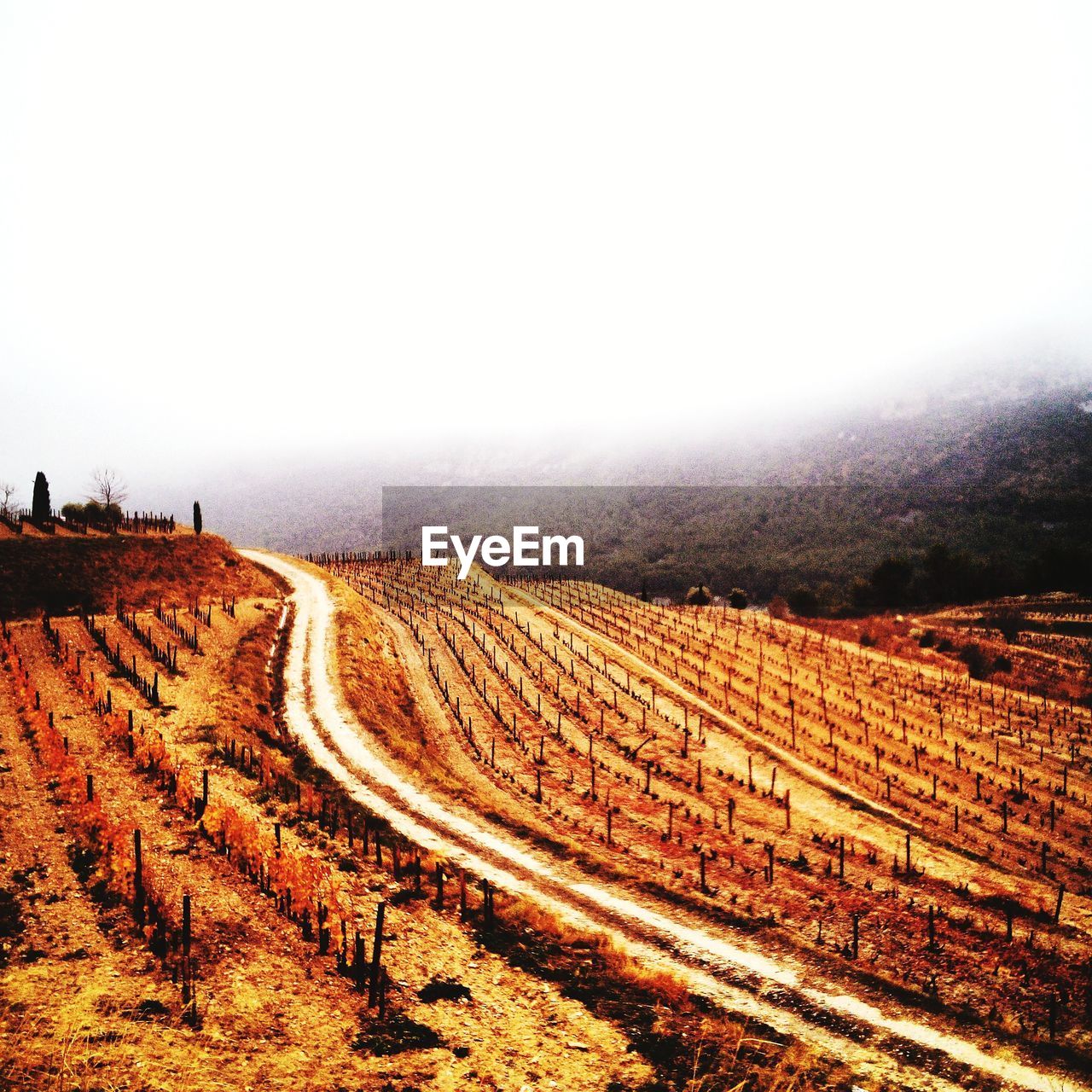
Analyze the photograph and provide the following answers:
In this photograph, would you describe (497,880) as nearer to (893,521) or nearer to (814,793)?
(814,793)

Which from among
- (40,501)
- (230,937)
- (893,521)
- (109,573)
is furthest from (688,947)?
(893,521)

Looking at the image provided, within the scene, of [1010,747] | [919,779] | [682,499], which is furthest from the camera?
[682,499]

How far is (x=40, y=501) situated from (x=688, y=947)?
161 feet

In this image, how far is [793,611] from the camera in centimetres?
9700

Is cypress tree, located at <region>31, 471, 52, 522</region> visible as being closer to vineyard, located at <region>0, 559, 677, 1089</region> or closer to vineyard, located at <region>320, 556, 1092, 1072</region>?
vineyard, located at <region>320, 556, 1092, 1072</region>

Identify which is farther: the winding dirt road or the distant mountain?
the distant mountain

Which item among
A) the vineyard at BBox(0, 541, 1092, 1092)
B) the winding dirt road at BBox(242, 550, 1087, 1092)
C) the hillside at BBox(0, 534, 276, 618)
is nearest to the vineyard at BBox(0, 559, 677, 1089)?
the vineyard at BBox(0, 541, 1092, 1092)

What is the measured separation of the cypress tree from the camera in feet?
145

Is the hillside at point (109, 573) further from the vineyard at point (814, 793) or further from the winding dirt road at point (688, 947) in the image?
the winding dirt road at point (688, 947)

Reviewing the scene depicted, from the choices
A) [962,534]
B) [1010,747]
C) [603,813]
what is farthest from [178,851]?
[962,534]

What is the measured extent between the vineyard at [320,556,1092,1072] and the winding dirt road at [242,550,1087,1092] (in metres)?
0.72

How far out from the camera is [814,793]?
28594 millimetres

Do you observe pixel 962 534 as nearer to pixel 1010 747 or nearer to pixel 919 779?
pixel 1010 747

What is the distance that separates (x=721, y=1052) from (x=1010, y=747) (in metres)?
35.2
